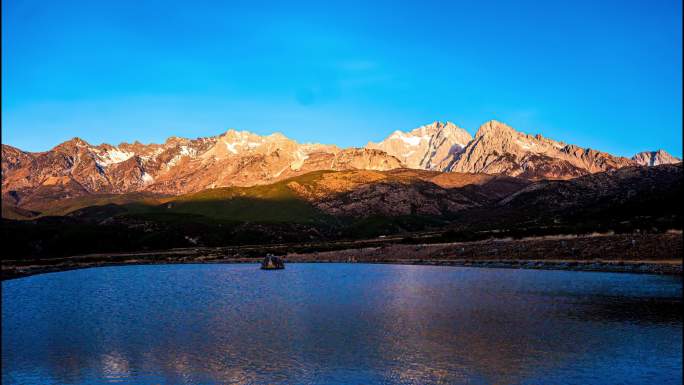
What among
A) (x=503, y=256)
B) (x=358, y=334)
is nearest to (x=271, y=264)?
(x=503, y=256)

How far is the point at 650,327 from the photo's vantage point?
1692 inches

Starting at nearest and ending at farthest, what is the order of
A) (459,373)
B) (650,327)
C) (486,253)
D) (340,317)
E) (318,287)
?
(459,373) < (650,327) < (340,317) < (318,287) < (486,253)

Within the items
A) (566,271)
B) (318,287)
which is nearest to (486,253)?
(566,271)

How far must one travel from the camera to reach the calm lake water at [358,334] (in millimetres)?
32969

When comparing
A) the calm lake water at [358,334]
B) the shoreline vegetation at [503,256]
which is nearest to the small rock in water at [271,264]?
the shoreline vegetation at [503,256]

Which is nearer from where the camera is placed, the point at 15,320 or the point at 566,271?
the point at 15,320

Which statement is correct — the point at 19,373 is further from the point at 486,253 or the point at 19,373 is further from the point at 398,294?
the point at 486,253

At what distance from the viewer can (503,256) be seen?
12438 centimetres

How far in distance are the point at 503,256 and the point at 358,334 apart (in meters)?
88.4

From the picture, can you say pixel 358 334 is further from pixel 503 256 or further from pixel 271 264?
pixel 503 256

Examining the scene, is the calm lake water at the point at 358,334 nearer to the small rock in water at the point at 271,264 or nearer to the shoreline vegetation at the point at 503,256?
the shoreline vegetation at the point at 503,256

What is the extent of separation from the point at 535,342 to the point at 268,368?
20.4 meters

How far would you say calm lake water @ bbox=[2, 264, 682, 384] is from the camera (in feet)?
108

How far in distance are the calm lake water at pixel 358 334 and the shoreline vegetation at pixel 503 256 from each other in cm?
2045
